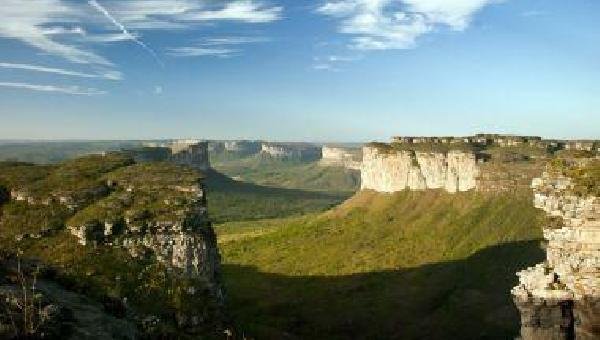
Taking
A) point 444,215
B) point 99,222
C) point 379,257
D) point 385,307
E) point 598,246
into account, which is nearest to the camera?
point 598,246

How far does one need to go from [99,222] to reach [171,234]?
6605 mm

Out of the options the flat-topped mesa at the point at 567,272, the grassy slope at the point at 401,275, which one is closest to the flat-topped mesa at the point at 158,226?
the grassy slope at the point at 401,275

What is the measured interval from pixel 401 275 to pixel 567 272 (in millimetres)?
117970

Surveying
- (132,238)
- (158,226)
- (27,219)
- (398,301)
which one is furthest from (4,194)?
(398,301)

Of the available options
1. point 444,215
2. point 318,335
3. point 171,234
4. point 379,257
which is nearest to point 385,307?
point 318,335

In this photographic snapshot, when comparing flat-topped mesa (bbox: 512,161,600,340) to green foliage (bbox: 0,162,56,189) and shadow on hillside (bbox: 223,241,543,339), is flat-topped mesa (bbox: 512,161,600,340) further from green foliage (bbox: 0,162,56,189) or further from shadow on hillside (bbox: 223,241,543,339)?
shadow on hillside (bbox: 223,241,543,339)

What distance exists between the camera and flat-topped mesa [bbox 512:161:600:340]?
35031mm

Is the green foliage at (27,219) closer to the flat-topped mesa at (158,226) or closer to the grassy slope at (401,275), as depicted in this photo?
the flat-topped mesa at (158,226)

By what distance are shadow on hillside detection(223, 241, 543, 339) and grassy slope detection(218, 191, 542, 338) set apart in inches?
7.6

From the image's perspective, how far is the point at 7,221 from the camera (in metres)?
66.4

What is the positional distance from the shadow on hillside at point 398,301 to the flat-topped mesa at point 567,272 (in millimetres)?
57027

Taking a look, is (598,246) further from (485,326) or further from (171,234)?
(485,326)

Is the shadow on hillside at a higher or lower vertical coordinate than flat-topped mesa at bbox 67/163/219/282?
lower

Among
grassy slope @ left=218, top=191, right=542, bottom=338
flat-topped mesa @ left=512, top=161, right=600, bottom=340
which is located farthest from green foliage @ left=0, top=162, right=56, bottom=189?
flat-topped mesa @ left=512, top=161, right=600, bottom=340
